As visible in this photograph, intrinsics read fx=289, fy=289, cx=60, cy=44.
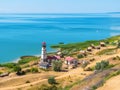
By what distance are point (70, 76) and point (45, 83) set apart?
5.31 m

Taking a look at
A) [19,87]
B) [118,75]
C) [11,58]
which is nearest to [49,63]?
[19,87]

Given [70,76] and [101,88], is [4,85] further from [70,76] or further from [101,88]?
[101,88]

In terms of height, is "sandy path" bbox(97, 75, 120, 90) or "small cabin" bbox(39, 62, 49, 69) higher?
"sandy path" bbox(97, 75, 120, 90)

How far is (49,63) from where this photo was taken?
57688 mm

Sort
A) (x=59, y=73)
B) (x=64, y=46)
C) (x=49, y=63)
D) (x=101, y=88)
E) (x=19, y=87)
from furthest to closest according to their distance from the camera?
(x=64, y=46) → (x=49, y=63) → (x=59, y=73) → (x=19, y=87) → (x=101, y=88)

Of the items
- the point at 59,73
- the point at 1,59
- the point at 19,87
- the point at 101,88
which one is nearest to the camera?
the point at 101,88

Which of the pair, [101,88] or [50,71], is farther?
[50,71]

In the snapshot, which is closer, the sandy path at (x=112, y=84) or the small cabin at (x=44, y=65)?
the sandy path at (x=112, y=84)

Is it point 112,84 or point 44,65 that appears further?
point 44,65

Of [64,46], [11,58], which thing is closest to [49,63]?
[11,58]

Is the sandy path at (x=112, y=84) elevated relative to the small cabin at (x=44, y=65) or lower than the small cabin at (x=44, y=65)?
elevated

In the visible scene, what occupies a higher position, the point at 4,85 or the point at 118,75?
the point at 118,75

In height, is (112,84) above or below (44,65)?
above

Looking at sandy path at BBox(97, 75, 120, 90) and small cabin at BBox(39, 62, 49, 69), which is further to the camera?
small cabin at BBox(39, 62, 49, 69)
